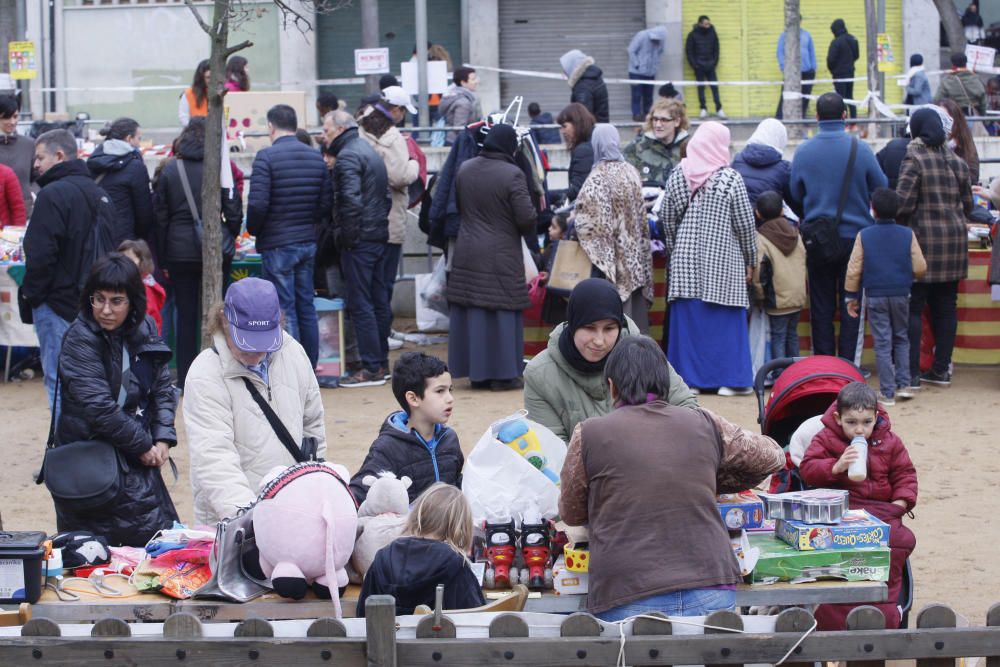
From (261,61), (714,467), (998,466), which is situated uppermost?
(261,61)

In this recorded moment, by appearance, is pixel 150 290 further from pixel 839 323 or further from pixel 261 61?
pixel 261 61

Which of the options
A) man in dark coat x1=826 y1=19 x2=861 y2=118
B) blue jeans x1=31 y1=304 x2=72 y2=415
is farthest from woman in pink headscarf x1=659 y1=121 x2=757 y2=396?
man in dark coat x1=826 y1=19 x2=861 y2=118

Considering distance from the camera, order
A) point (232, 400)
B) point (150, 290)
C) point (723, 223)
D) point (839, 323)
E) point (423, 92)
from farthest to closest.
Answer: point (423, 92) → point (839, 323) → point (723, 223) → point (150, 290) → point (232, 400)

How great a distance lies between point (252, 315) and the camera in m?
5.62

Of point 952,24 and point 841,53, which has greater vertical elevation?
point 952,24

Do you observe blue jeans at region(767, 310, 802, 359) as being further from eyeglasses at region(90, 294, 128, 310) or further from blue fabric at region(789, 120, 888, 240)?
eyeglasses at region(90, 294, 128, 310)

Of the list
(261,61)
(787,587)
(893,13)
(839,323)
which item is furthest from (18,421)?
(893,13)

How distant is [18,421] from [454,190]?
355cm

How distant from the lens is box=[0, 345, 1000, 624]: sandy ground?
7195 mm

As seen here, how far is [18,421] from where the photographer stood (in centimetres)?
1050

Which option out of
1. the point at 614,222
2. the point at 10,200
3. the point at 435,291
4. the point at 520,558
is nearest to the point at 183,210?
the point at 10,200

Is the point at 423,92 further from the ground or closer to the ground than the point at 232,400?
further from the ground

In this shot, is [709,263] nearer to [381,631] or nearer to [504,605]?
[504,605]

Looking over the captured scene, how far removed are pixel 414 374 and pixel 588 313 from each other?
2.33ft
